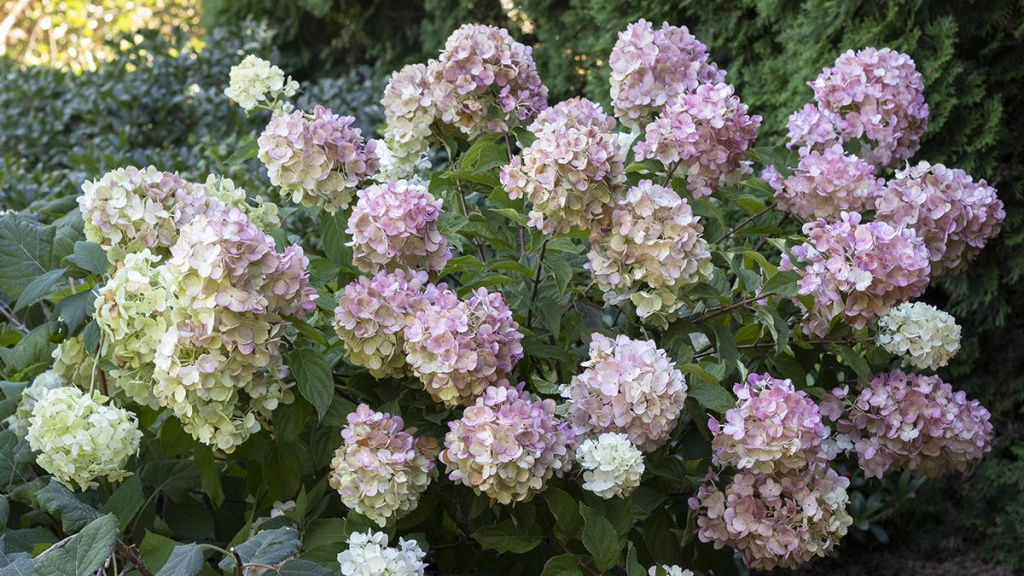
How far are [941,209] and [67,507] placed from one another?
1655 mm

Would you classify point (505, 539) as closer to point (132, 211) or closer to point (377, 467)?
point (377, 467)

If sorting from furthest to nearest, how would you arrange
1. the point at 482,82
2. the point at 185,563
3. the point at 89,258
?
1. the point at 482,82
2. the point at 89,258
3. the point at 185,563

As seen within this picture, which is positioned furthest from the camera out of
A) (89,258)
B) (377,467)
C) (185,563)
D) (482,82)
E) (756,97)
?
(756,97)

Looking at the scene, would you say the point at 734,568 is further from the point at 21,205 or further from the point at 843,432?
the point at 21,205

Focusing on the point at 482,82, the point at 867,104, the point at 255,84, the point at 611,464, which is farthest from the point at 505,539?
the point at 867,104

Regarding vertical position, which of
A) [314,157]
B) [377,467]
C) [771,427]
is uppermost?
[314,157]

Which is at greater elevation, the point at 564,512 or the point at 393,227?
the point at 393,227

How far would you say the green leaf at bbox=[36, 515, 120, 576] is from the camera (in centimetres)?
148

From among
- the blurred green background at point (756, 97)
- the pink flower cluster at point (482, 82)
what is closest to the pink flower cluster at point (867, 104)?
the pink flower cluster at point (482, 82)

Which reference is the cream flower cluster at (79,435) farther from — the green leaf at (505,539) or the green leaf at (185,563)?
the green leaf at (505,539)

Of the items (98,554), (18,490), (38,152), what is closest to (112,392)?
(18,490)

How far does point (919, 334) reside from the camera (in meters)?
1.87

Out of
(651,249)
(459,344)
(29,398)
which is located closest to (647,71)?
(651,249)

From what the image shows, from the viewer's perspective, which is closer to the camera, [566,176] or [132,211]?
[566,176]
